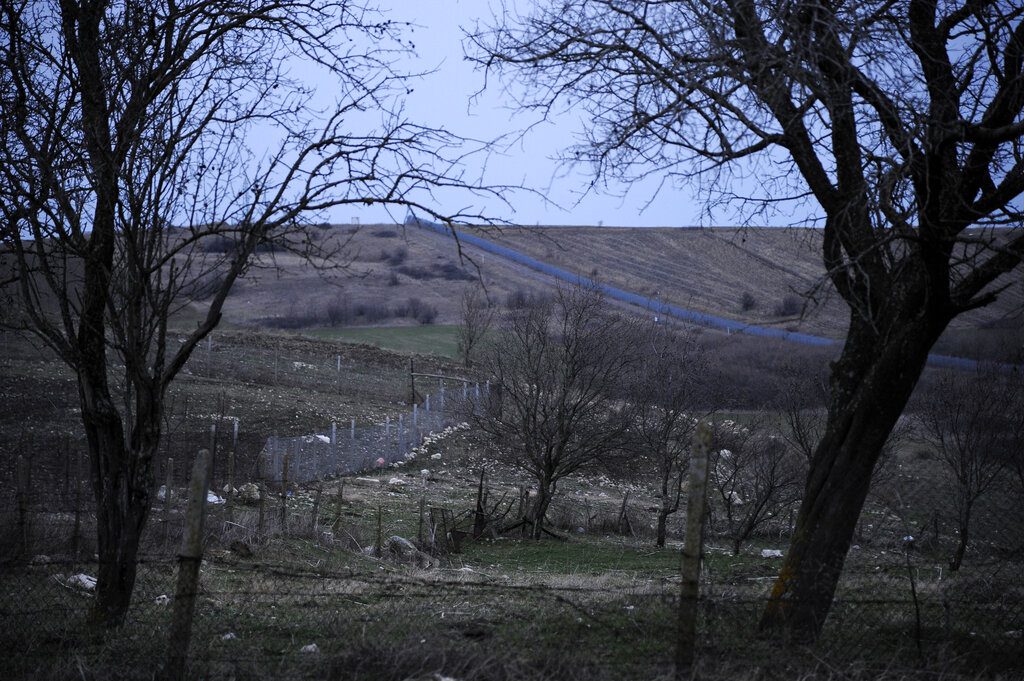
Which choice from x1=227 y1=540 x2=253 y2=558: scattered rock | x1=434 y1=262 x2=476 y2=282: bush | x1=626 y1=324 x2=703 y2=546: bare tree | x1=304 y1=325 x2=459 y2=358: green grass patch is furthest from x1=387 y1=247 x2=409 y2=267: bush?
x1=227 y1=540 x2=253 y2=558: scattered rock

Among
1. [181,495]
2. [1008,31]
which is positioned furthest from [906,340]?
[181,495]

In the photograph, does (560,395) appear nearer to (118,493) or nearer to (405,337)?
(118,493)

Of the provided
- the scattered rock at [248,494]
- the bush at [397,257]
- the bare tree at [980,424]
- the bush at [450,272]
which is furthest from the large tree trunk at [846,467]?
the bush at [450,272]

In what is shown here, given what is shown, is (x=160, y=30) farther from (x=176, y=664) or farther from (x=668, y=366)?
(x=668, y=366)

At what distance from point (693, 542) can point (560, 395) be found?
50.3 feet

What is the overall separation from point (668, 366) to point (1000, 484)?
26.9 ft

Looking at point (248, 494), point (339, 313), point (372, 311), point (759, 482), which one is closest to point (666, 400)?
point (759, 482)

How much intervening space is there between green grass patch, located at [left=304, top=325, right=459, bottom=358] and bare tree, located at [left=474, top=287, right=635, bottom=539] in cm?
3321

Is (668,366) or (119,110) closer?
(119,110)

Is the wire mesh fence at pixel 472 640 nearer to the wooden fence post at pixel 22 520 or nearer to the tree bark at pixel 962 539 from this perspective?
the wooden fence post at pixel 22 520

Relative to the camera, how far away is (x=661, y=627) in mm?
6098

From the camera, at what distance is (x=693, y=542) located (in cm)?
488

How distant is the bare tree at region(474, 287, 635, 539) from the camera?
19.9m

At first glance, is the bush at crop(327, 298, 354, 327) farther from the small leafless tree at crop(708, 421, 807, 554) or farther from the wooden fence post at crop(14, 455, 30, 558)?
the wooden fence post at crop(14, 455, 30, 558)
